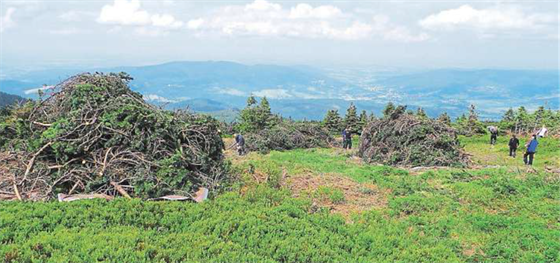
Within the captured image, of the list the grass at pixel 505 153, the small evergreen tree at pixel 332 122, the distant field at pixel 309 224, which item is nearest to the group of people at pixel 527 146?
the grass at pixel 505 153

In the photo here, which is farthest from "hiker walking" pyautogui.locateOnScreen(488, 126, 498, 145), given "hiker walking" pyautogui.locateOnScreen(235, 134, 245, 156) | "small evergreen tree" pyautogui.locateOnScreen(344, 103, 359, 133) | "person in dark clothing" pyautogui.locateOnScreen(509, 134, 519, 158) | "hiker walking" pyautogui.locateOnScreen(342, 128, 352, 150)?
"hiker walking" pyautogui.locateOnScreen(235, 134, 245, 156)

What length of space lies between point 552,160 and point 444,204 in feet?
36.4

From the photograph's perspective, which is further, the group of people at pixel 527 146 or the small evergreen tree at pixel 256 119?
the small evergreen tree at pixel 256 119

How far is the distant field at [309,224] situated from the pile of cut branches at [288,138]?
9998mm

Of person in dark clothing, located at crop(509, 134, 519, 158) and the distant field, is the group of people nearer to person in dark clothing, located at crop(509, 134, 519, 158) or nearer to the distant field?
person in dark clothing, located at crop(509, 134, 519, 158)

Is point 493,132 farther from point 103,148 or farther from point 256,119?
point 103,148

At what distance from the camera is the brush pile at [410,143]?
16312mm

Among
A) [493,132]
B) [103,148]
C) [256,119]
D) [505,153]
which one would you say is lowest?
[505,153]

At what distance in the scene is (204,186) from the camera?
984cm

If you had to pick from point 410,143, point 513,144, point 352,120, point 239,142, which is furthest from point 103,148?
point 352,120

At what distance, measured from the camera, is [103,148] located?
9.71m

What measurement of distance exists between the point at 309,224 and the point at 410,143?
37.0 ft

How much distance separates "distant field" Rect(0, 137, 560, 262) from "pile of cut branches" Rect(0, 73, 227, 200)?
1.31 m

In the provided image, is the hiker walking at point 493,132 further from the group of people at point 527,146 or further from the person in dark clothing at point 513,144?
the person in dark clothing at point 513,144
